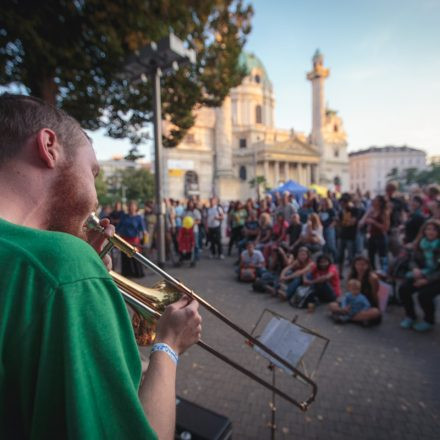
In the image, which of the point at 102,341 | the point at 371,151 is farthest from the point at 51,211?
the point at 371,151

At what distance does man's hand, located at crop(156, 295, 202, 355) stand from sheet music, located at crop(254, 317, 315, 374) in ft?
5.82

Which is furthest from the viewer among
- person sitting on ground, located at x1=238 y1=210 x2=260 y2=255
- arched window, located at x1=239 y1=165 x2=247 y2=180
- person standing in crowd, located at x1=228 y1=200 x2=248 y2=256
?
arched window, located at x1=239 y1=165 x2=247 y2=180

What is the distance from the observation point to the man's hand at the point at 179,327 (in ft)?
3.84

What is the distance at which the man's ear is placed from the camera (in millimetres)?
956

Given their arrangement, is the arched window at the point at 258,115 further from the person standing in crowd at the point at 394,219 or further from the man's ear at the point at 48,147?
the man's ear at the point at 48,147

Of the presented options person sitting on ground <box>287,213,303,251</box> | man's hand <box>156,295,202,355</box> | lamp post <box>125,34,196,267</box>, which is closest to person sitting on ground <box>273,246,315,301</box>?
person sitting on ground <box>287,213,303,251</box>

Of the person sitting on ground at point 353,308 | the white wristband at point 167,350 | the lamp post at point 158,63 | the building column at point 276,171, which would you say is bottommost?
the person sitting on ground at point 353,308

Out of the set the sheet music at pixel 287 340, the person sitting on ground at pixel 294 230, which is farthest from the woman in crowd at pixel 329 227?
the sheet music at pixel 287 340

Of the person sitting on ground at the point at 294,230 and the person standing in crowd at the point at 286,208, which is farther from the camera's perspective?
the person standing in crowd at the point at 286,208

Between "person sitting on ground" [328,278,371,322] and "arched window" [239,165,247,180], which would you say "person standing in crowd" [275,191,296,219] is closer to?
"person sitting on ground" [328,278,371,322]

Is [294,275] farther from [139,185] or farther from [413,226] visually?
[139,185]

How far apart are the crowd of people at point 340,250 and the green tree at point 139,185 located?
46328mm

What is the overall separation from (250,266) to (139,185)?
51.1 m

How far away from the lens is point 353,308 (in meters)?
5.56
